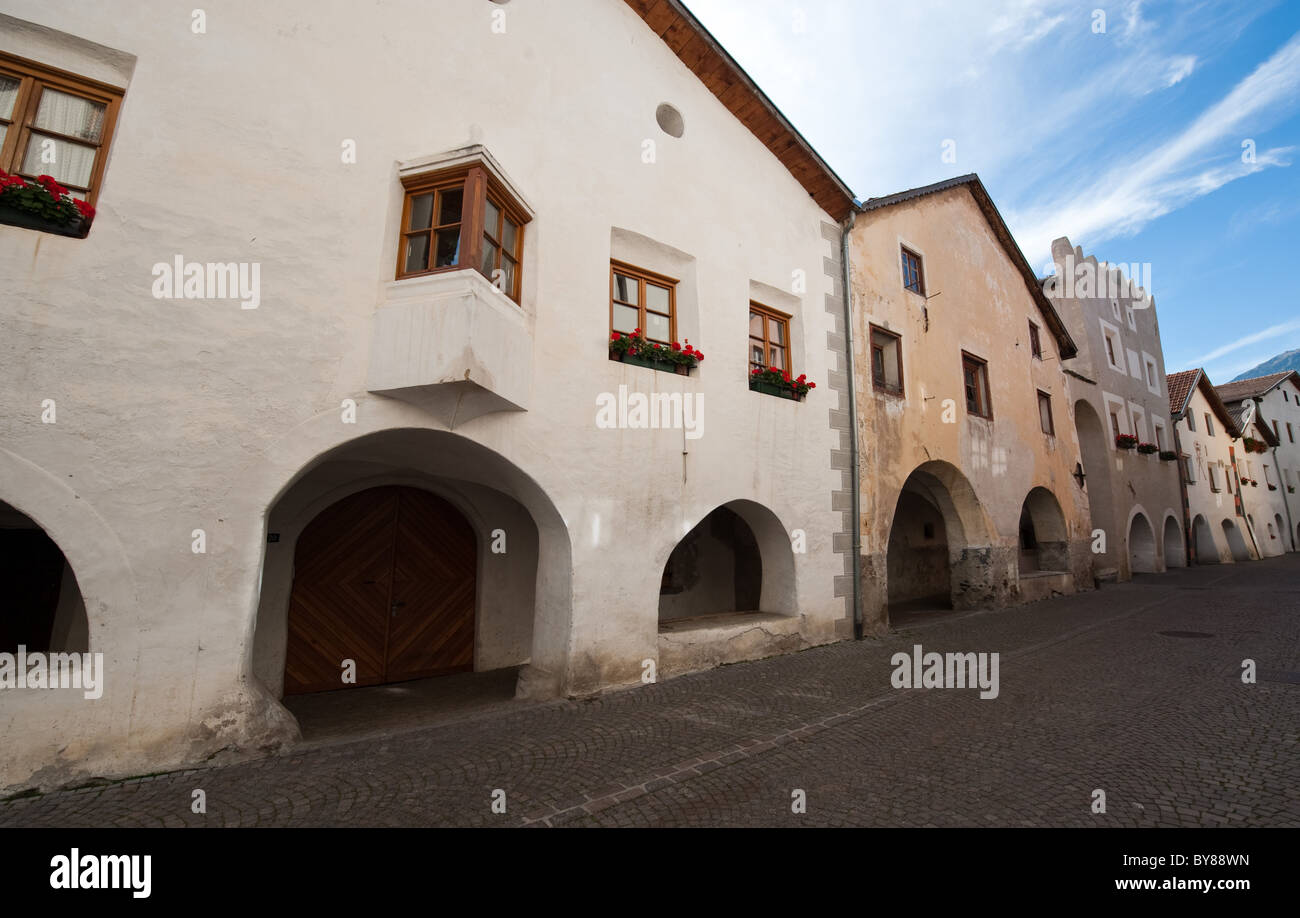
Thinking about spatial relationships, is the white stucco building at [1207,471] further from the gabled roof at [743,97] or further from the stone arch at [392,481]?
the stone arch at [392,481]

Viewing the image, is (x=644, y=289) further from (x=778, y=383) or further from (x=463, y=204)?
(x=463, y=204)

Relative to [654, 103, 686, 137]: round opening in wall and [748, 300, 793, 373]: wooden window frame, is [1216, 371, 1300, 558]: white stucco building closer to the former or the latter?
[748, 300, 793, 373]: wooden window frame

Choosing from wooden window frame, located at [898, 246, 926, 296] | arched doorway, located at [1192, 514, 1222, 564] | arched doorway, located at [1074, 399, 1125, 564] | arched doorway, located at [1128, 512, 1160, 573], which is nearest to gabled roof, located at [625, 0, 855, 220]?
wooden window frame, located at [898, 246, 926, 296]

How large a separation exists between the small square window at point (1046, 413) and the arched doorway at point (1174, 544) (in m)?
11.2

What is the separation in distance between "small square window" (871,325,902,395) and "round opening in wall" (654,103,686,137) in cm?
514

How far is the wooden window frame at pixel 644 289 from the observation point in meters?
7.37

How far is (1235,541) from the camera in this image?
26359 millimetres

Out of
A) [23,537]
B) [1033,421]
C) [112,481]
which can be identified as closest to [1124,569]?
[1033,421]

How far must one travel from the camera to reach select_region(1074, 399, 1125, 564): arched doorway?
17.9 m

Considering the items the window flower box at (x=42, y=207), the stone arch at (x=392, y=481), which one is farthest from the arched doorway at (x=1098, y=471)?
the window flower box at (x=42, y=207)

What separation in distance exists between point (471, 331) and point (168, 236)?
238 centimetres

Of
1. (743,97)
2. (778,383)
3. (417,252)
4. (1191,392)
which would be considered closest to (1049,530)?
(778,383)

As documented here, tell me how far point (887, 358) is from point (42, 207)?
11545 millimetres

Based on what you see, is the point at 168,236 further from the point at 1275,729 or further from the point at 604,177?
the point at 1275,729
